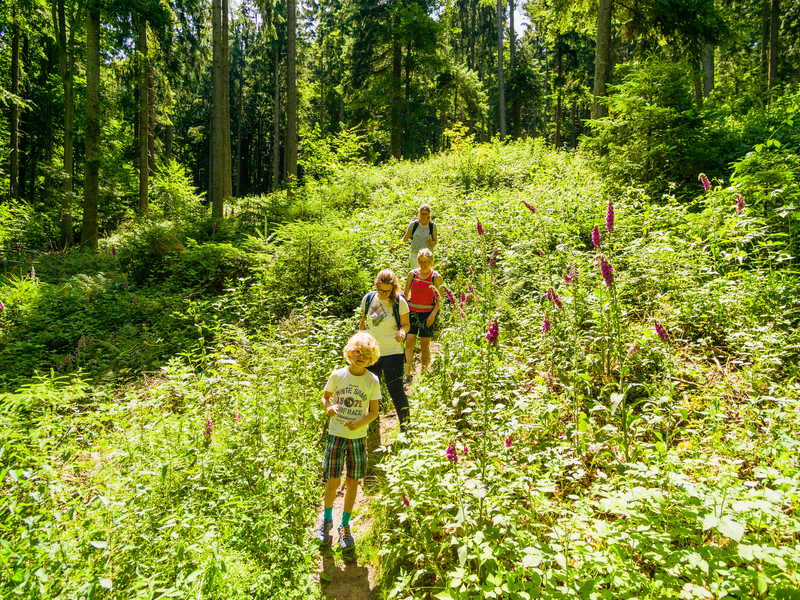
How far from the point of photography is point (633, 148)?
8.18 meters

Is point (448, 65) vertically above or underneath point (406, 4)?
underneath

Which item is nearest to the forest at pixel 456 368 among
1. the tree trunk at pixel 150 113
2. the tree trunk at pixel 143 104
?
the tree trunk at pixel 143 104

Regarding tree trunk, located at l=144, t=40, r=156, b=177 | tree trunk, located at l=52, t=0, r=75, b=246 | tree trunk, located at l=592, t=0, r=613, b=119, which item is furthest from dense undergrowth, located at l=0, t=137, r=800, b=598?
tree trunk, located at l=144, t=40, r=156, b=177

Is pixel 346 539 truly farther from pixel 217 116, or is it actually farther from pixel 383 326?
pixel 217 116

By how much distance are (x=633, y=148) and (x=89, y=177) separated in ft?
47.3

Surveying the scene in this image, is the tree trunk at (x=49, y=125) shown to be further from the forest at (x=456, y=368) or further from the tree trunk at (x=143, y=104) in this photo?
the tree trunk at (x=143, y=104)

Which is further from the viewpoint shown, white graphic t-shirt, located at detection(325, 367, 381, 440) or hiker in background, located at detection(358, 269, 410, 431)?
hiker in background, located at detection(358, 269, 410, 431)

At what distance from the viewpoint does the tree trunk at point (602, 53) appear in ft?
34.6

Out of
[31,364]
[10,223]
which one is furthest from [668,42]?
[10,223]

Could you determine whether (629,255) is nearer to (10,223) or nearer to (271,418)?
(271,418)

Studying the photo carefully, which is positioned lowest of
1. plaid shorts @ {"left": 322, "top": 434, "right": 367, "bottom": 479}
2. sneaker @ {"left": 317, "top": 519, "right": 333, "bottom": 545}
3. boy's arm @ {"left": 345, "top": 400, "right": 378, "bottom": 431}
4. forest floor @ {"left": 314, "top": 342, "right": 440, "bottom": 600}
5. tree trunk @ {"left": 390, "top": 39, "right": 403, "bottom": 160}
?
forest floor @ {"left": 314, "top": 342, "right": 440, "bottom": 600}

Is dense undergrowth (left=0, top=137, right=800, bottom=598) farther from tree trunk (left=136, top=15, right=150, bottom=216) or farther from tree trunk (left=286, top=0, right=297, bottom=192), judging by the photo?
tree trunk (left=286, top=0, right=297, bottom=192)

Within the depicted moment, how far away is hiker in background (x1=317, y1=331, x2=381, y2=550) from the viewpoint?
134 inches

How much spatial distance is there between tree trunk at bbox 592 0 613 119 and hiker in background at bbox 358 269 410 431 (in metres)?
9.43
